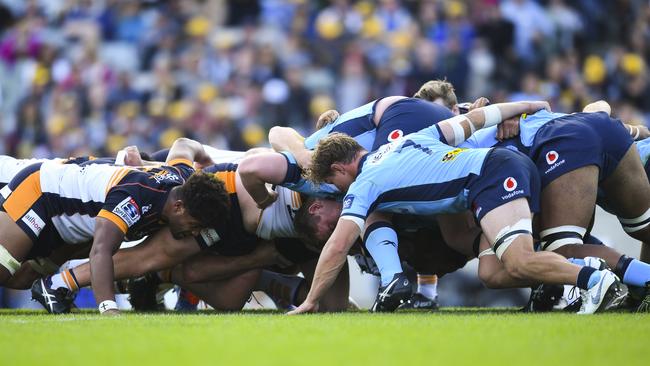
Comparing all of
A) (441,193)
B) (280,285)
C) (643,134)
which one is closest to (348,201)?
(441,193)

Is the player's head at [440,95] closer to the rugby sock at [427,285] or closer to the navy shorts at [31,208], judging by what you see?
the rugby sock at [427,285]

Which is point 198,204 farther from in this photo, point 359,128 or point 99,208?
point 359,128

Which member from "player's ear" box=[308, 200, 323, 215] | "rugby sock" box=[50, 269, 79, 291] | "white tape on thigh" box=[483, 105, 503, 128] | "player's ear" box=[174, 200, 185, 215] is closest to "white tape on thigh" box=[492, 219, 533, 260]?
"white tape on thigh" box=[483, 105, 503, 128]

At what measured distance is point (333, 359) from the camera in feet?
15.8

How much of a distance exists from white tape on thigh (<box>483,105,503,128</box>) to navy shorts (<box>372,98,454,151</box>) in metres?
0.55

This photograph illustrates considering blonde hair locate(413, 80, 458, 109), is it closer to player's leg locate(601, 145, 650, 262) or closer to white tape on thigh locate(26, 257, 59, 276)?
player's leg locate(601, 145, 650, 262)

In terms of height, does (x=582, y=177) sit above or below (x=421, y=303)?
above

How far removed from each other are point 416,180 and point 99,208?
2.50 meters

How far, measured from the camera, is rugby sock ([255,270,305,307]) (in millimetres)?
8934

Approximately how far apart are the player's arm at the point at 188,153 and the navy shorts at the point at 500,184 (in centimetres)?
275

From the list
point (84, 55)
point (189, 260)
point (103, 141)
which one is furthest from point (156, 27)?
point (189, 260)

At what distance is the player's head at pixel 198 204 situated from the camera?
25.5 ft

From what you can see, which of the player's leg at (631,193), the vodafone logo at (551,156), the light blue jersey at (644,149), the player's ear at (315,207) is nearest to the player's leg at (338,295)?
the player's ear at (315,207)

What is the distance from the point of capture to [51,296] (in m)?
8.09
